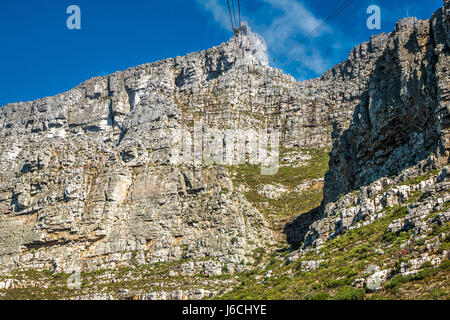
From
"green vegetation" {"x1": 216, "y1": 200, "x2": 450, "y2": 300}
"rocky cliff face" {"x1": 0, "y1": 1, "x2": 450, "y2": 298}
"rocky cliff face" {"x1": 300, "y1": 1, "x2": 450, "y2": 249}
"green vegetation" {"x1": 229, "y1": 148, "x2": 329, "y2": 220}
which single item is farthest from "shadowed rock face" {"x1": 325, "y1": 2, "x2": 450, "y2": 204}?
"green vegetation" {"x1": 229, "y1": 148, "x2": 329, "y2": 220}

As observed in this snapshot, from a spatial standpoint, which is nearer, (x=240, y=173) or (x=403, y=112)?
(x=403, y=112)

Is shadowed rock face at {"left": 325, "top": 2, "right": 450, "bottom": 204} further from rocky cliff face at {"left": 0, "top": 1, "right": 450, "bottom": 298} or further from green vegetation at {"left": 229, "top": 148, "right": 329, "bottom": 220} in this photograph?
green vegetation at {"left": 229, "top": 148, "right": 329, "bottom": 220}

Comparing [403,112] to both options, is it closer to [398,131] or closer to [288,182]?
[398,131]

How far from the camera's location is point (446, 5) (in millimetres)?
48812

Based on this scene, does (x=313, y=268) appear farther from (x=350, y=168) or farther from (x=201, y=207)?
(x=201, y=207)

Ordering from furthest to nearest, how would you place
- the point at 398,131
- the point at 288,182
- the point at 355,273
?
the point at 288,182 → the point at 398,131 → the point at 355,273

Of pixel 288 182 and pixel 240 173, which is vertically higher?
pixel 240 173

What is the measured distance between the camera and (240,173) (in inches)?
3674

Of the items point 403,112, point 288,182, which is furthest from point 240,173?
point 403,112

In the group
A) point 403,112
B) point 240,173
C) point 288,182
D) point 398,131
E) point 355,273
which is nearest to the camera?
point 355,273

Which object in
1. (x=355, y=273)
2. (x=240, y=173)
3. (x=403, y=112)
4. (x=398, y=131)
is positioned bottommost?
(x=355, y=273)

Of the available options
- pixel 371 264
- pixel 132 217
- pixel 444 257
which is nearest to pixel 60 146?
pixel 132 217

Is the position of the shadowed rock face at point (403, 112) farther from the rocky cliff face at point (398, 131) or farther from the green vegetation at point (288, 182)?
the green vegetation at point (288, 182)

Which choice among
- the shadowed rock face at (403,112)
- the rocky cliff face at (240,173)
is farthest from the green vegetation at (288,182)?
the shadowed rock face at (403,112)
